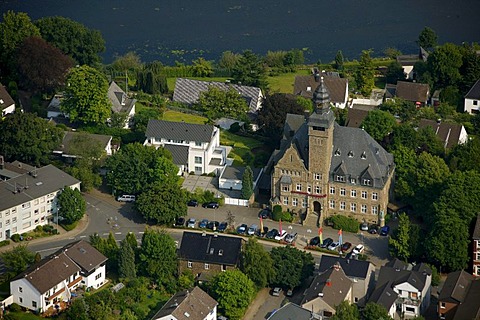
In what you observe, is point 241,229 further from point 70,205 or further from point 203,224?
point 70,205

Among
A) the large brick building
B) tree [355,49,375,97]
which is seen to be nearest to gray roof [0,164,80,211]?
the large brick building

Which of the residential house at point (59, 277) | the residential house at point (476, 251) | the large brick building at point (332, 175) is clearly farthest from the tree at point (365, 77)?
the residential house at point (59, 277)

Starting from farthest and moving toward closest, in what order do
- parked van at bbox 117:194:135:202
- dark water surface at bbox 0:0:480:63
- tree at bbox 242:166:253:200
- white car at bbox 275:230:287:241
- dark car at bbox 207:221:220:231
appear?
dark water surface at bbox 0:0:480:63
parked van at bbox 117:194:135:202
tree at bbox 242:166:253:200
dark car at bbox 207:221:220:231
white car at bbox 275:230:287:241

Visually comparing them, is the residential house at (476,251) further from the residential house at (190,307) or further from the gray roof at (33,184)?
the gray roof at (33,184)

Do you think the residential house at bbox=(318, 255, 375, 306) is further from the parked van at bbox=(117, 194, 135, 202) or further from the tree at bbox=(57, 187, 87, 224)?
the tree at bbox=(57, 187, 87, 224)

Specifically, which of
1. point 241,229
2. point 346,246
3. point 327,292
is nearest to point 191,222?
point 241,229

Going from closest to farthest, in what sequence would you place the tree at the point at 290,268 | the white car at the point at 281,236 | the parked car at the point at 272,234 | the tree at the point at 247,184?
the tree at the point at 290,268, the white car at the point at 281,236, the parked car at the point at 272,234, the tree at the point at 247,184
